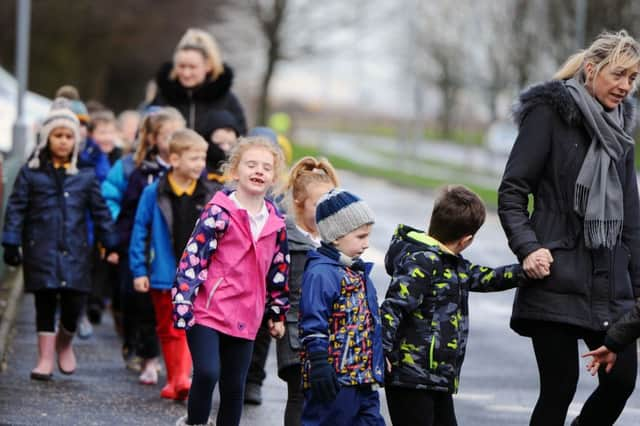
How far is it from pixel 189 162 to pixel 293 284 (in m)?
1.40

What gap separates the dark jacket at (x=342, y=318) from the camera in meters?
5.44

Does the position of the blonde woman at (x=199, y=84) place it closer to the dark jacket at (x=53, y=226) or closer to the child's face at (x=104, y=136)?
the dark jacket at (x=53, y=226)

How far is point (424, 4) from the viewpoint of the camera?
5978 cm

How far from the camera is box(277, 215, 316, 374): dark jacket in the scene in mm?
6590

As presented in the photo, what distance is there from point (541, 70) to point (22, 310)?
39.7 metres

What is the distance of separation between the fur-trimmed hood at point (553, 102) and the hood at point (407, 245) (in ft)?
2.47

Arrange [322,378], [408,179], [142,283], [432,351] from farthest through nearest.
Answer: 1. [408,179]
2. [142,283]
3. [432,351]
4. [322,378]

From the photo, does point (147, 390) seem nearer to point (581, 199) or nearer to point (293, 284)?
point (293, 284)

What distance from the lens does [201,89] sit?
10047 millimetres

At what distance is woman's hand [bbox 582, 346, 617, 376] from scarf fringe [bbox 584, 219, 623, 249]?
1.43ft

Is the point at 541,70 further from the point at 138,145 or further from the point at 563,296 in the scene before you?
the point at 563,296

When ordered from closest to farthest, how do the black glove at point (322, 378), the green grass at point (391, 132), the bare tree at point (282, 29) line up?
the black glove at point (322, 378), the bare tree at point (282, 29), the green grass at point (391, 132)

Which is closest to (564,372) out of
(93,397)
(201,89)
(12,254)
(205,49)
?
(93,397)

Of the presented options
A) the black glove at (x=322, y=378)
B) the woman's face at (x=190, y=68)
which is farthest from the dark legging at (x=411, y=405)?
the woman's face at (x=190, y=68)
